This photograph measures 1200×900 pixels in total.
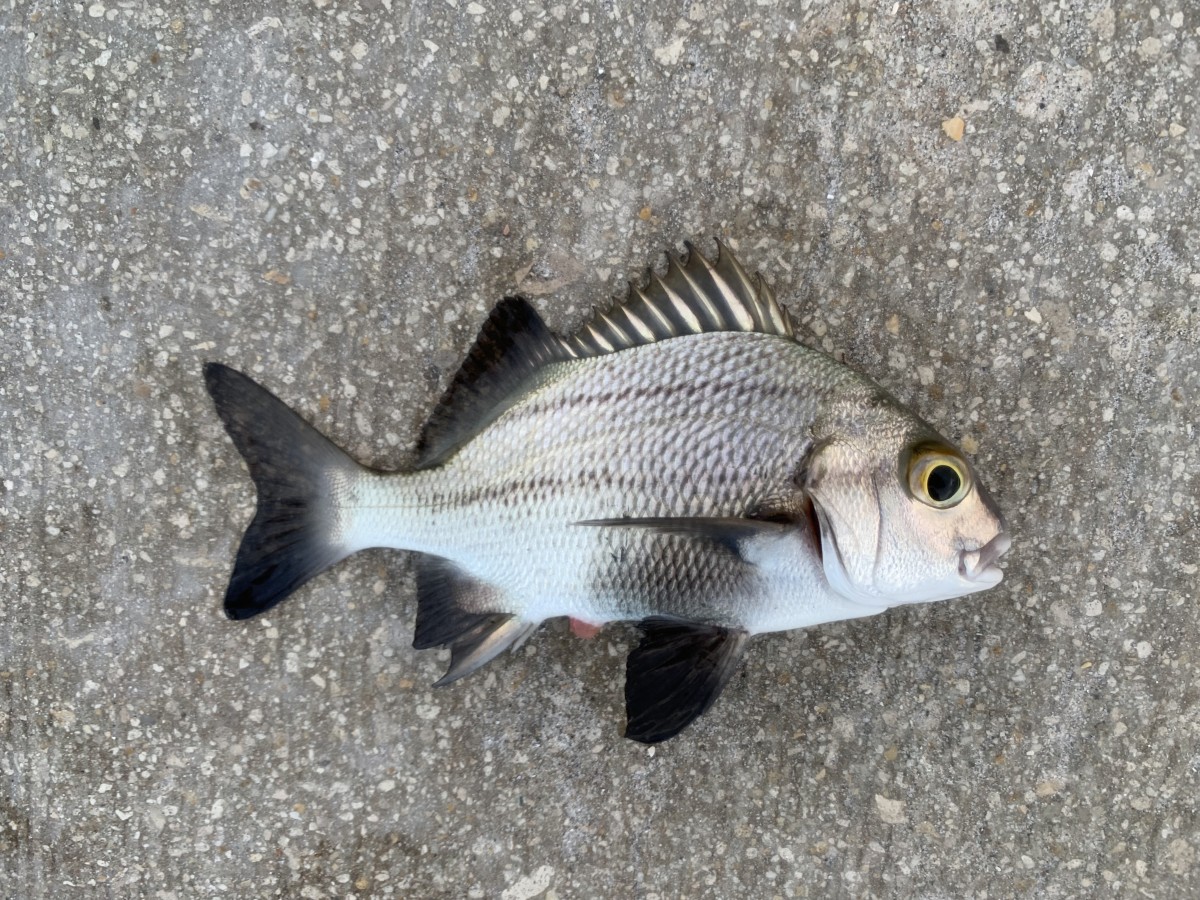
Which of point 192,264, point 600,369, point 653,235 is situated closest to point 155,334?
point 192,264

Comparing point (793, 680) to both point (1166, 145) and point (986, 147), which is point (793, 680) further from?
point (1166, 145)

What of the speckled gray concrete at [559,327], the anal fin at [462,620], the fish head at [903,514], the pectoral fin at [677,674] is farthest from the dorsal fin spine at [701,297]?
the anal fin at [462,620]

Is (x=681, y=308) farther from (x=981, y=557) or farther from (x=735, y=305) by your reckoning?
(x=981, y=557)

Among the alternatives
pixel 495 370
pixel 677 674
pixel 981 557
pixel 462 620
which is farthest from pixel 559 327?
pixel 981 557

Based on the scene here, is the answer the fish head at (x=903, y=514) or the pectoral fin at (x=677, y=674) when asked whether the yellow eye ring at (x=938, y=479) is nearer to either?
the fish head at (x=903, y=514)

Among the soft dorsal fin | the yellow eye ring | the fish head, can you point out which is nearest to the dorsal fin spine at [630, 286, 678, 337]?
the soft dorsal fin
